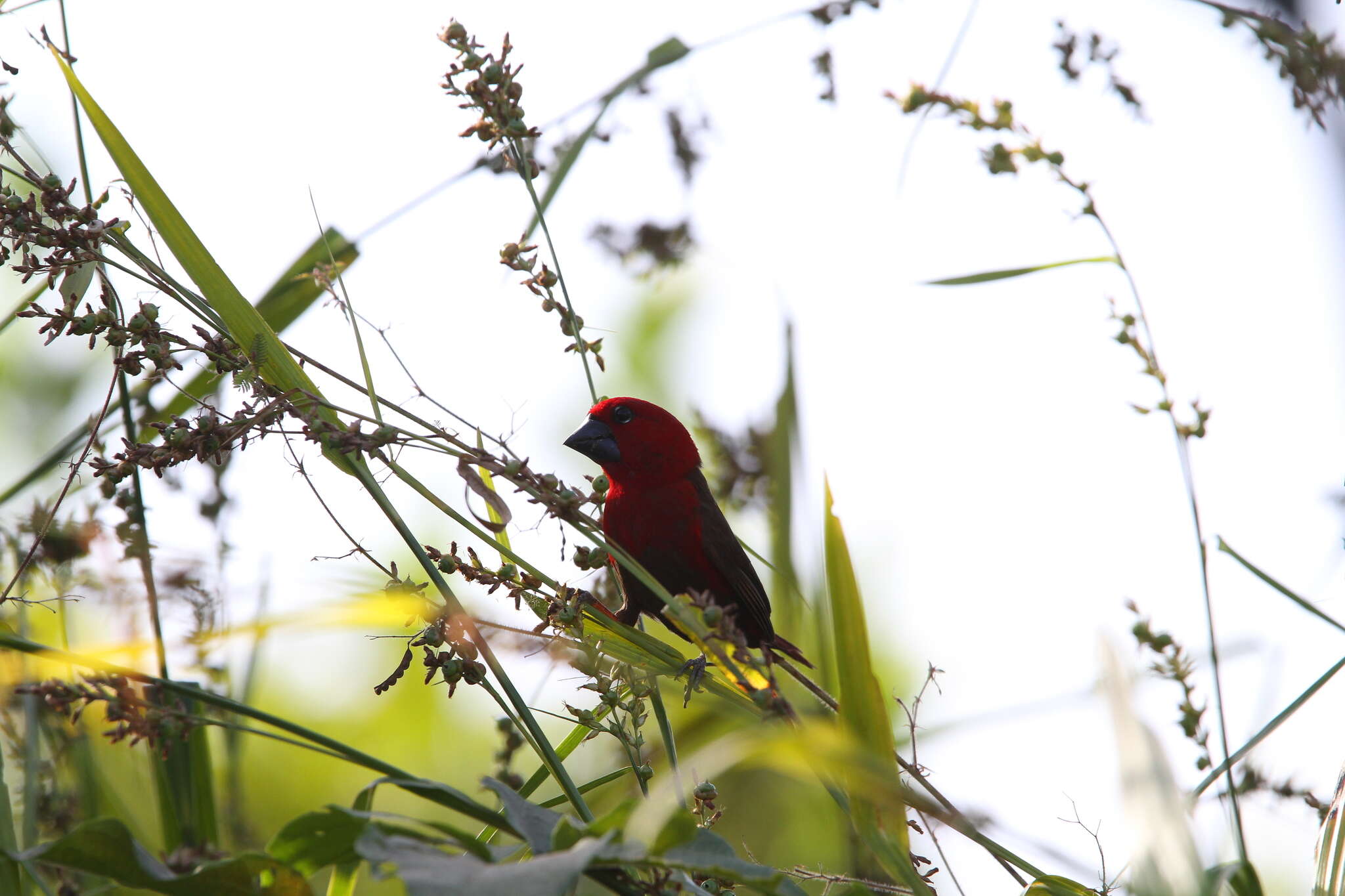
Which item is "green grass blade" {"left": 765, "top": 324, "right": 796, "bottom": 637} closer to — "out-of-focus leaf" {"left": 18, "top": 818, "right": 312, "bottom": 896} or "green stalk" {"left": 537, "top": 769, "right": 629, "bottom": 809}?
"green stalk" {"left": 537, "top": 769, "right": 629, "bottom": 809}

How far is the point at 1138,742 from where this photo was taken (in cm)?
78

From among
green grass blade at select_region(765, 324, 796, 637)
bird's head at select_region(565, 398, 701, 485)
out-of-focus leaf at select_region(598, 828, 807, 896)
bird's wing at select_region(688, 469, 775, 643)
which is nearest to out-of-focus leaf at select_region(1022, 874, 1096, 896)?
out-of-focus leaf at select_region(598, 828, 807, 896)

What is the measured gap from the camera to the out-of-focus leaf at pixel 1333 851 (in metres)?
1.11

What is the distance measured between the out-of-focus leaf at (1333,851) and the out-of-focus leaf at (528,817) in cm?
79

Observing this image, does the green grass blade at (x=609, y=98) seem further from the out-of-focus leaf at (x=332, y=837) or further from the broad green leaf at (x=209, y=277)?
the out-of-focus leaf at (x=332, y=837)

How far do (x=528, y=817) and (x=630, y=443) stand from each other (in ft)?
7.35

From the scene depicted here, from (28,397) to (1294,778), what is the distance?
4264 mm

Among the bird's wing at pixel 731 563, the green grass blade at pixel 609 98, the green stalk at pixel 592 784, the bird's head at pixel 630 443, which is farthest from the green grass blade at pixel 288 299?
the bird's wing at pixel 731 563

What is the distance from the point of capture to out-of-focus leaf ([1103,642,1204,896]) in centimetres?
73

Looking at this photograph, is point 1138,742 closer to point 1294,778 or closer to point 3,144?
point 1294,778

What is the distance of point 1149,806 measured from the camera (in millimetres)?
756

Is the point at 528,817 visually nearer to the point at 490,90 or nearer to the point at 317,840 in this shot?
the point at 317,840

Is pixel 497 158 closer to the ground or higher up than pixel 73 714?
higher up

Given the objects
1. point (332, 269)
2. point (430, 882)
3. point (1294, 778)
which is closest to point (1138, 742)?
point (430, 882)
